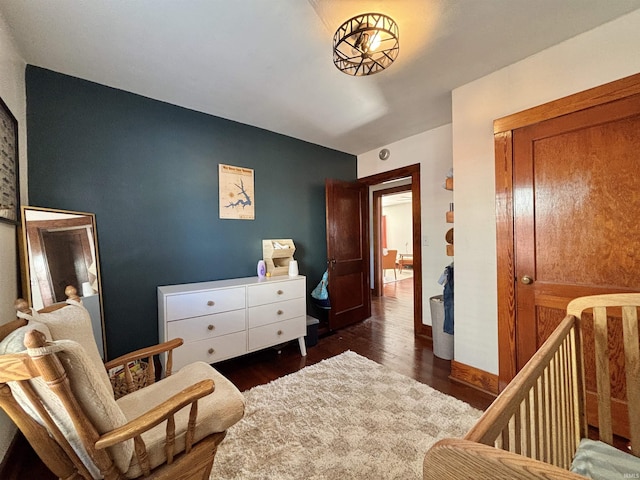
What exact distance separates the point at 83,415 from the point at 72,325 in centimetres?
46

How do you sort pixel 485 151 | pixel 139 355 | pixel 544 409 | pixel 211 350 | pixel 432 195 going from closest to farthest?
1. pixel 544 409
2. pixel 139 355
3. pixel 485 151
4. pixel 211 350
5. pixel 432 195

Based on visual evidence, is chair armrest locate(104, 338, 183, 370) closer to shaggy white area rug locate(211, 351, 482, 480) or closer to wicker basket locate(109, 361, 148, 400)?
wicker basket locate(109, 361, 148, 400)

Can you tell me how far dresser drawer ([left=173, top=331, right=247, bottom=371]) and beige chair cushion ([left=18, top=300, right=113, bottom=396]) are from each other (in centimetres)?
90

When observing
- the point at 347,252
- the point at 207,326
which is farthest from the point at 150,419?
the point at 347,252

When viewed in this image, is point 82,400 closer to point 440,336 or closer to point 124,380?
point 124,380

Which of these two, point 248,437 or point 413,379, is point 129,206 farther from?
point 413,379

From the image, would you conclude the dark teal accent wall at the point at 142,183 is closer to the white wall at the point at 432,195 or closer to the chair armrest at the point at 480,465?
the white wall at the point at 432,195

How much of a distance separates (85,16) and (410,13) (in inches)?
70.1

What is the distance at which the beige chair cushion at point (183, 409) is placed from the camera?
3.11ft

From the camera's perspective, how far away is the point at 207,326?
82.9 inches

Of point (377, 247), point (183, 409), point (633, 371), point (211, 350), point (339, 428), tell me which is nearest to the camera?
point (633, 371)

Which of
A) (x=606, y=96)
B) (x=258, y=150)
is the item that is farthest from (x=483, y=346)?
(x=258, y=150)

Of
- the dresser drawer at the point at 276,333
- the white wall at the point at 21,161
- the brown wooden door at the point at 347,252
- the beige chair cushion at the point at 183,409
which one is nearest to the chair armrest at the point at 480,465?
the beige chair cushion at the point at 183,409

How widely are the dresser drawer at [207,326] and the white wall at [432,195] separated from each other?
86.1 inches
